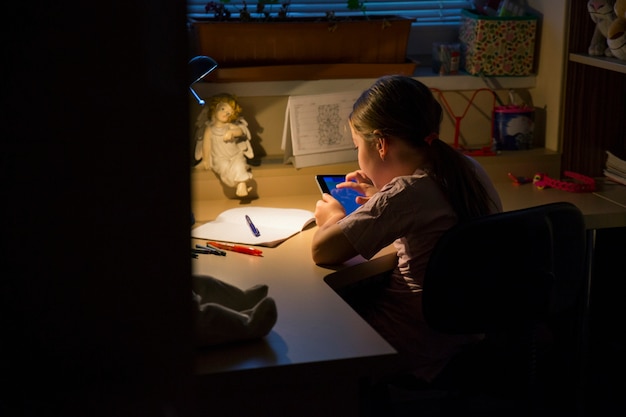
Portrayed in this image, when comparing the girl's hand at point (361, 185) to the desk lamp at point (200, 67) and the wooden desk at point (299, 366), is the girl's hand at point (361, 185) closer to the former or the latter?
the desk lamp at point (200, 67)

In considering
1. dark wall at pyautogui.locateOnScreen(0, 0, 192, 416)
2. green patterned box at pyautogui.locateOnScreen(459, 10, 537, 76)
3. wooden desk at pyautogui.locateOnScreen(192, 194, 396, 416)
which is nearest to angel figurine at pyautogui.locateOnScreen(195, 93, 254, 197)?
green patterned box at pyautogui.locateOnScreen(459, 10, 537, 76)

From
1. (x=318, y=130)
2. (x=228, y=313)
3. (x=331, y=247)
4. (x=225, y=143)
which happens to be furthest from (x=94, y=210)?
(x=318, y=130)

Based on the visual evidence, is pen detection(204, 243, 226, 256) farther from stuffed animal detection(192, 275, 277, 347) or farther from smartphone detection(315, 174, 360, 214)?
stuffed animal detection(192, 275, 277, 347)

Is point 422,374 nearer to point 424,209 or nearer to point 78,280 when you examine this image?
point 424,209

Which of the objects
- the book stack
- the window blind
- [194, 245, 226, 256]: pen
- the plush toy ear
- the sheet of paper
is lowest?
[194, 245, 226, 256]: pen

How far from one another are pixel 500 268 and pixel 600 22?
107 centimetres

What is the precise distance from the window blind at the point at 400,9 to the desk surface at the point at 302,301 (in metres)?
0.70

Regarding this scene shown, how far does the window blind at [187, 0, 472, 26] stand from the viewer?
2.86m

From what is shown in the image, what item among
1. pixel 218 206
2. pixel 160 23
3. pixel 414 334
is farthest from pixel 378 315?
pixel 160 23

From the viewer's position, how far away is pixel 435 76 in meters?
2.71

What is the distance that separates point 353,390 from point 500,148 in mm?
1423

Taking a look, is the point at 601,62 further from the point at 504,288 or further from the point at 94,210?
the point at 94,210

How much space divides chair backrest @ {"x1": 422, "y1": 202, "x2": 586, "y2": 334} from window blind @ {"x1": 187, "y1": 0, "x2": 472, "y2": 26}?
127 centimetres

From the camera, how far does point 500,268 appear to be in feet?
5.52
